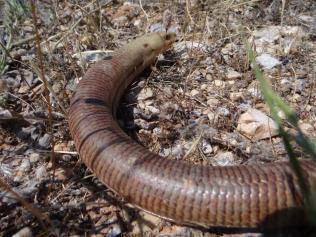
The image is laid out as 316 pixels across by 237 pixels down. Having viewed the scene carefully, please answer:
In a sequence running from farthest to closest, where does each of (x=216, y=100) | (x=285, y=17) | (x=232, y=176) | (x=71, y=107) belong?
(x=285, y=17) < (x=216, y=100) < (x=71, y=107) < (x=232, y=176)

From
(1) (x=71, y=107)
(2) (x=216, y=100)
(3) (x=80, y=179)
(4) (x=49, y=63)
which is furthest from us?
(4) (x=49, y=63)

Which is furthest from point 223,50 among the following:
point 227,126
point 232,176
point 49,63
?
point 232,176

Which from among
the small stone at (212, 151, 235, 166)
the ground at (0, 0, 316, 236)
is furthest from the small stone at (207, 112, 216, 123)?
the small stone at (212, 151, 235, 166)

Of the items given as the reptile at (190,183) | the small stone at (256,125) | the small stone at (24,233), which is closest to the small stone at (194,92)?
the small stone at (256,125)

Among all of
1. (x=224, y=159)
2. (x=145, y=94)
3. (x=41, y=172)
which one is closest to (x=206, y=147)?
(x=224, y=159)

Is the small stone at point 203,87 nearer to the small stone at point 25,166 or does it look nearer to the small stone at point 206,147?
the small stone at point 206,147

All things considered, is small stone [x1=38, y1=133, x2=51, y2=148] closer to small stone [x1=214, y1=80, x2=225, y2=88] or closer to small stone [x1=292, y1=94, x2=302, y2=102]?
small stone [x1=214, y1=80, x2=225, y2=88]

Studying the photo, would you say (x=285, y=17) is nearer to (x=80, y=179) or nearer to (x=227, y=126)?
(x=227, y=126)
